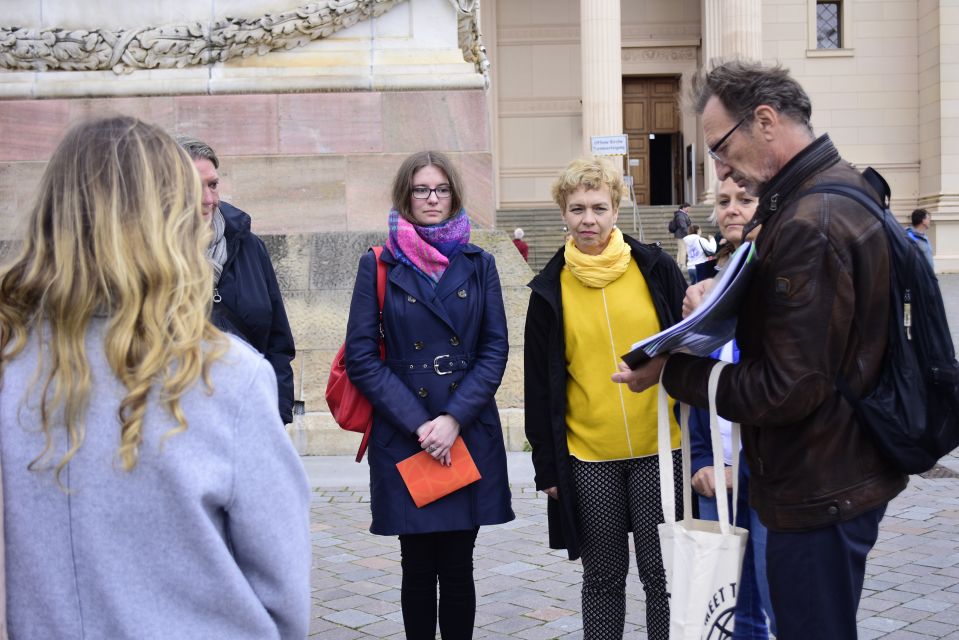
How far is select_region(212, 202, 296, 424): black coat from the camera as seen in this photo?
440 centimetres

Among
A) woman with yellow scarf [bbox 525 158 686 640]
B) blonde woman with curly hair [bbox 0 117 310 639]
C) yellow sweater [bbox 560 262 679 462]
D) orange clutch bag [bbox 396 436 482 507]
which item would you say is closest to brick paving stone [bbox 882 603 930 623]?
woman with yellow scarf [bbox 525 158 686 640]

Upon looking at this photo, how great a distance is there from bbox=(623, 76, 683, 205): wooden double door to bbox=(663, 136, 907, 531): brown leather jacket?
119ft

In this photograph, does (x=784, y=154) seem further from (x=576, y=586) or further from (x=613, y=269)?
(x=576, y=586)

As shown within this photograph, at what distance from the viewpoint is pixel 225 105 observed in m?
8.55

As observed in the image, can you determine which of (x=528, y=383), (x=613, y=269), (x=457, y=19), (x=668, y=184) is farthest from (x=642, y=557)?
(x=668, y=184)

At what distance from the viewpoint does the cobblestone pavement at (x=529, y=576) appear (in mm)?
4922

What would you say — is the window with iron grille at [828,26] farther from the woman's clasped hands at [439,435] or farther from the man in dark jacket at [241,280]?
the woman's clasped hands at [439,435]

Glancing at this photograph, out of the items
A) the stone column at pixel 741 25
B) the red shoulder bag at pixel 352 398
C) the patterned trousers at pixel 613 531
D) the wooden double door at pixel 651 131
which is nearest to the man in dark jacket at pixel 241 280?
the red shoulder bag at pixel 352 398

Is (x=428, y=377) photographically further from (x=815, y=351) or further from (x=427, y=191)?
(x=815, y=351)

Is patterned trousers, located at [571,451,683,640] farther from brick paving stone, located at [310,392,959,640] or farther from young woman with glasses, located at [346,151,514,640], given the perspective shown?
brick paving stone, located at [310,392,959,640]

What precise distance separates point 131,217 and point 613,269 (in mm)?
2424

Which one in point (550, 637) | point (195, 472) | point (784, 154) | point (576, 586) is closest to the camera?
point (195, 472)

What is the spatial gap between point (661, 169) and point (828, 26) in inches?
287

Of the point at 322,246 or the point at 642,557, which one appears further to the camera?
the point at 322,246
